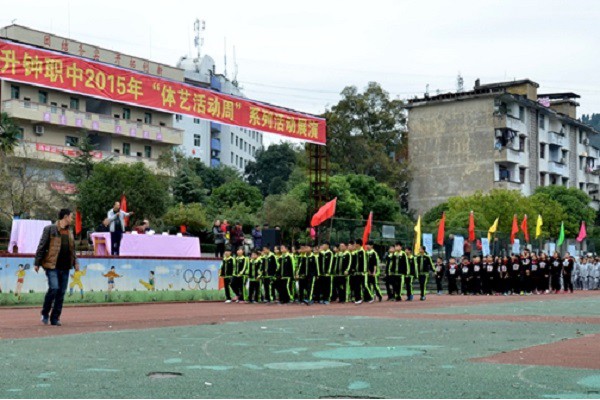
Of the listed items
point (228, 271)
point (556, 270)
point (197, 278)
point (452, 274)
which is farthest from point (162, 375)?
point (556, 270)

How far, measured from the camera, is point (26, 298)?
910 inches

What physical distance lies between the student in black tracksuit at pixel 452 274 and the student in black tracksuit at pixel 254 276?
12993 mm

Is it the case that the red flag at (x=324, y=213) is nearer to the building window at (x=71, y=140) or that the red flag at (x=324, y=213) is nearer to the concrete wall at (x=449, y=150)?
the building window at (x=71, y=140)

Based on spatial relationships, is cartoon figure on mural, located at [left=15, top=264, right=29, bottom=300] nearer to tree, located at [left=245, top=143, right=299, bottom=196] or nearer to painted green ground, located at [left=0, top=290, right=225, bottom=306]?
painted green ground, located at [left=0, top=290, right=225, bottom=306]

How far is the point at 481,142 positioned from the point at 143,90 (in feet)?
179

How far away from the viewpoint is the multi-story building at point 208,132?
95062mm

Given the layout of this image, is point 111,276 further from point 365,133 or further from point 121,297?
point 365,133

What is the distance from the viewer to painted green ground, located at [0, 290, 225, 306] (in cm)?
2245

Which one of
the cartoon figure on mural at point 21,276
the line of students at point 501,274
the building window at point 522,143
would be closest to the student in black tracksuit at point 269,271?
the cartoon figure on mural at point 21,276

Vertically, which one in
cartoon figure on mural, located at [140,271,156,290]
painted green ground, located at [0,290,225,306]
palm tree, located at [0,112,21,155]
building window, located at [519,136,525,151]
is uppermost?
building window, located at [519,136,525,151]

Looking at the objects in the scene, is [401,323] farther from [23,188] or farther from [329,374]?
[23,188]

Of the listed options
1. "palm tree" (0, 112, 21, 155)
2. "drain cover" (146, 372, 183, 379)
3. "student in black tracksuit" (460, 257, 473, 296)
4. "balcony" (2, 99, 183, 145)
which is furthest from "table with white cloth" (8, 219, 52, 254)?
"balcony" (2, 99, 183, 145)

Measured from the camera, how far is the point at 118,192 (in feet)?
180

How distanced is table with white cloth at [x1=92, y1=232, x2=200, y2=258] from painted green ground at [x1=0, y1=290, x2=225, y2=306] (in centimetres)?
202
